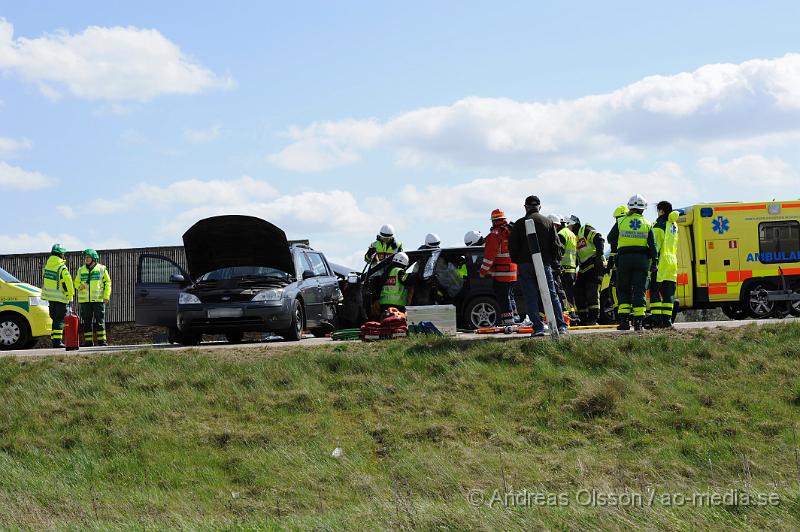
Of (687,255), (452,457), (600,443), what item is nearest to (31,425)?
(452,457)

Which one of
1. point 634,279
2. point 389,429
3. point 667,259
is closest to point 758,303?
point 667,259

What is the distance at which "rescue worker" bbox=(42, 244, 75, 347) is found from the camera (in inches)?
719

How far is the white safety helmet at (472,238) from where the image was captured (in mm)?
19047

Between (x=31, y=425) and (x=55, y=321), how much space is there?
7350mm

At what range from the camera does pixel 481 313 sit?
18.2m

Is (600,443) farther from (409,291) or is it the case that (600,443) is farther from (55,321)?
(55,321)

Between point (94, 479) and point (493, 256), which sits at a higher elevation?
point (493, 256)

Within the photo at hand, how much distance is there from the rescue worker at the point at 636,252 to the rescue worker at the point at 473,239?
4.82m

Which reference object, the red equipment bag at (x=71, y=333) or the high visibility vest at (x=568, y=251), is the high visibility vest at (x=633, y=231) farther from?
the red equipment bag at (x=71, y=333)

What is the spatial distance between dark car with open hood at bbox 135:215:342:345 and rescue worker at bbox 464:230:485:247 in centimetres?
290

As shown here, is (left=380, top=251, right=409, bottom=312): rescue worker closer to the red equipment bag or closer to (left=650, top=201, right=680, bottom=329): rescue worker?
(left=650, top=201, right=680, bottom=329): rescue worker

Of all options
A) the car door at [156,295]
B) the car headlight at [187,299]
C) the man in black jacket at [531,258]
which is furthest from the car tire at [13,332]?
the man in black jacket at [531,258]

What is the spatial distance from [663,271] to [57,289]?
10061mm

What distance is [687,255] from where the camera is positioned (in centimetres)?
2059
